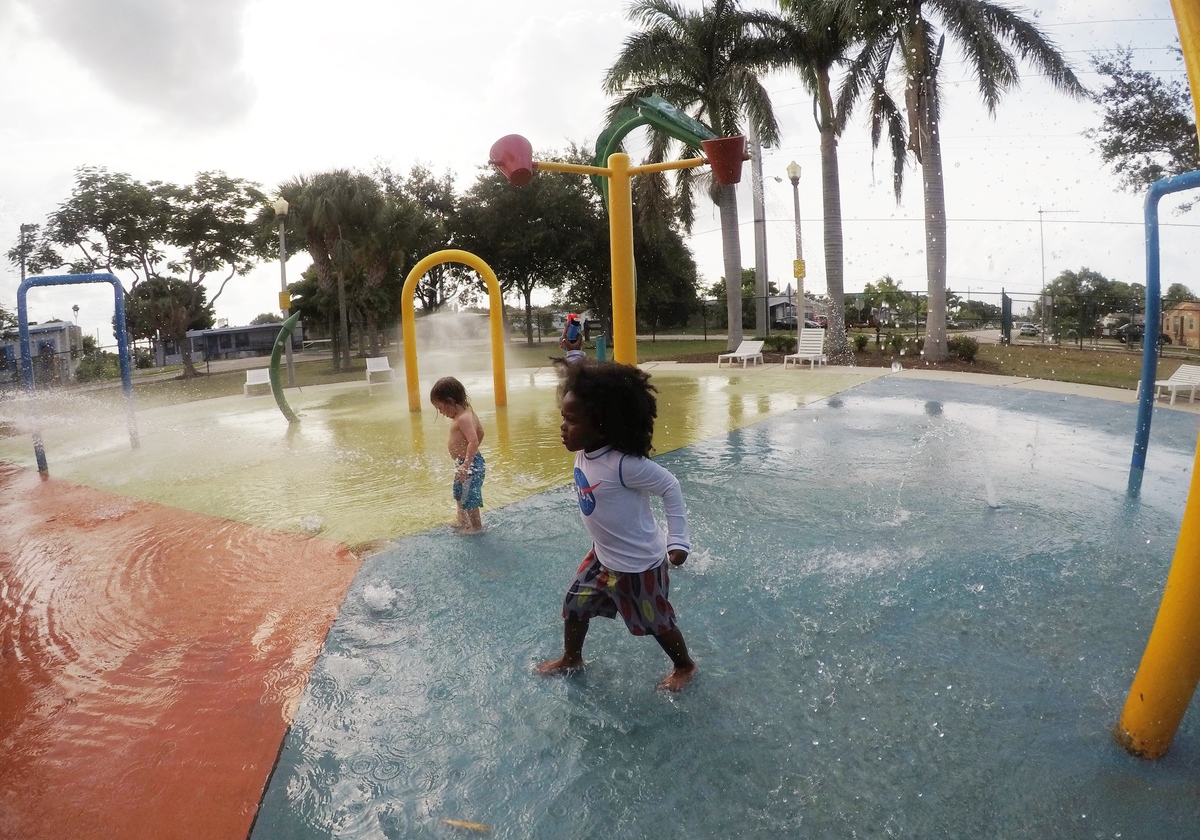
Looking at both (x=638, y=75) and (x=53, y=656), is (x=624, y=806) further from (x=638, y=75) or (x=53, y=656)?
(x=638, y=75)

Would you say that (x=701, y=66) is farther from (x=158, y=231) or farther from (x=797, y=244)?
(x=158, y=231)

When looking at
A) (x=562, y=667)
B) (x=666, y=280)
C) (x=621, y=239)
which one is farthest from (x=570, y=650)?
(x=666, y=280)

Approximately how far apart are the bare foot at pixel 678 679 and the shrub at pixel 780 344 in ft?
65.9

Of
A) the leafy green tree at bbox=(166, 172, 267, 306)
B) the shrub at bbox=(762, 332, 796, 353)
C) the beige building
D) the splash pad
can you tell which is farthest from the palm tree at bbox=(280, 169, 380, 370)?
the beige building

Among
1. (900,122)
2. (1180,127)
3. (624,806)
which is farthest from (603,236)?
(624,806)

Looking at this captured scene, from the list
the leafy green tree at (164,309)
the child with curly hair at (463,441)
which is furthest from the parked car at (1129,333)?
the leafy green tree at (164,309)

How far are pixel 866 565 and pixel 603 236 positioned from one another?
31.5 m

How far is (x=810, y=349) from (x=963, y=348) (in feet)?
12.6

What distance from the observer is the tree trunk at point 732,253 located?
23.2 m

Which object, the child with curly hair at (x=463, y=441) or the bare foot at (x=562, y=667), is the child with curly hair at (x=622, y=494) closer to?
the bare foot at (x=562, y=667)

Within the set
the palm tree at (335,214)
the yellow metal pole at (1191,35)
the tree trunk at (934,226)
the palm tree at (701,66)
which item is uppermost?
the palm tree at (701,66)

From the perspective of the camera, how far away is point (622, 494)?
10.3 feet

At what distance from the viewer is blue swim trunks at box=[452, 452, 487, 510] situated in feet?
18.4

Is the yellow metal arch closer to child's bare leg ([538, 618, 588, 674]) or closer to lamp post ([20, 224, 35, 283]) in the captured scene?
child's bare leg ([538, 618, 588, 674])
